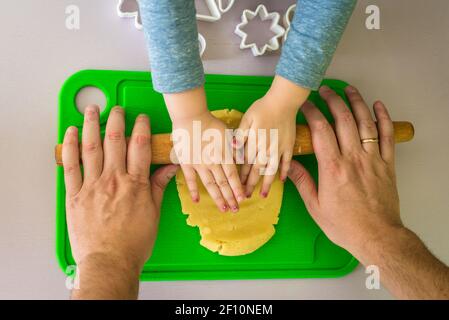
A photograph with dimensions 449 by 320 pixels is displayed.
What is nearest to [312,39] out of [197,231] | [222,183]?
[222,183]

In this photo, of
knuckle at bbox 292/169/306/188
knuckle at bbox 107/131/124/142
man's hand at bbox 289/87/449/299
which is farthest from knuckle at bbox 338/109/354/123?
knuckle at bbox 107/131/124/142

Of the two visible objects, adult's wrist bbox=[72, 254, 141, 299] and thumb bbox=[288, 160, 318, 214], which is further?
thumb bbox=[288, 160, 318, 214]

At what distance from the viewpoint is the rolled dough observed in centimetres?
72

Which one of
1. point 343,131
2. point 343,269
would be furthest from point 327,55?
point 343,269

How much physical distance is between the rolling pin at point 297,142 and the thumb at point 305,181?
30 millimetres

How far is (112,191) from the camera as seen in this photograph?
67 centimetres

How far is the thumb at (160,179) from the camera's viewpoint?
0.69m

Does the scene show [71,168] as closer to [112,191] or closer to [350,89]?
[112,191]

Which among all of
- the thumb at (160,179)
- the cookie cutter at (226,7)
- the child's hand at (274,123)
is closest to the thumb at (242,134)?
the child's hand at (274,123)

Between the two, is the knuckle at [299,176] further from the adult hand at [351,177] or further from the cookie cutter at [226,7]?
the cookie cutter at [226,7]

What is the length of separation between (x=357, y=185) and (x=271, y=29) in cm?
30

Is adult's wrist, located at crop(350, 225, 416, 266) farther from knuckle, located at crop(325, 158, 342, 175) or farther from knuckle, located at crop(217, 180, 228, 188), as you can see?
knuckle, located at crop(217, 180, 228, 188)

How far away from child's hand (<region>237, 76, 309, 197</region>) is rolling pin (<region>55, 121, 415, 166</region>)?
0.07ft

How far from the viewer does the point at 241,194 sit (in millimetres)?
677
